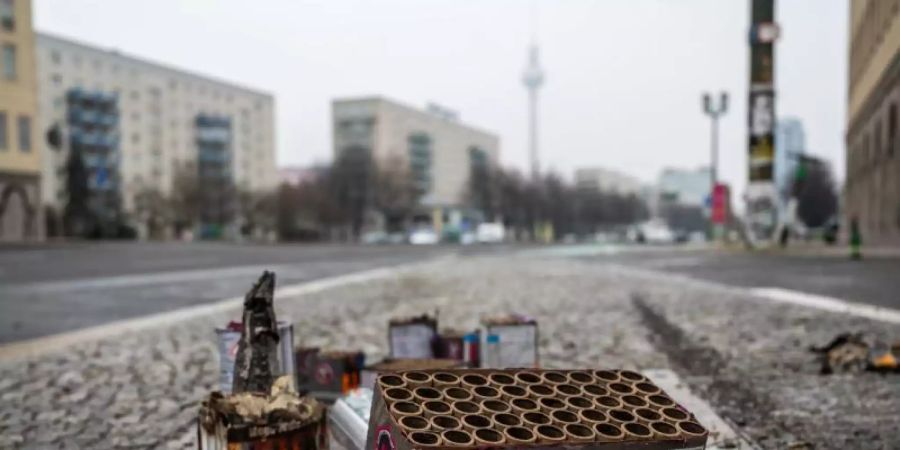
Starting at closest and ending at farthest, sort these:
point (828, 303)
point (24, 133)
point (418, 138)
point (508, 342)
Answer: point (508, 342) → point (828, 303) → point (24, 133) → point (418, 138)

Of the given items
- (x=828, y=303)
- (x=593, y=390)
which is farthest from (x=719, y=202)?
(x=593, y=390)

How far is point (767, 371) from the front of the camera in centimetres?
494

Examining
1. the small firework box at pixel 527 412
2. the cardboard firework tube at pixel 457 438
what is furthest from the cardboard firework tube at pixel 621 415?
the cardboard firework tube at pixel 457 438

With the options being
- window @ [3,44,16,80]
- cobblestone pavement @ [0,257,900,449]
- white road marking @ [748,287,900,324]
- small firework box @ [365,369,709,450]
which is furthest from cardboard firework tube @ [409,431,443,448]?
window @ [3,44,16,80]

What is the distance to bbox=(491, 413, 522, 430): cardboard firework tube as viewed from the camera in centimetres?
188

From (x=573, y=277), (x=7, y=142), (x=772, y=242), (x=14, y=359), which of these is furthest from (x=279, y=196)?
(x=14, y=359)

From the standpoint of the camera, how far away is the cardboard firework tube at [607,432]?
181cm

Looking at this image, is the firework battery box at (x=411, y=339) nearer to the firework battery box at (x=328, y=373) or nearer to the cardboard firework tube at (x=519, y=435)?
the firework battery box at (x=328, y=373)

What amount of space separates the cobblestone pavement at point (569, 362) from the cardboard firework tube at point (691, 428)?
1.62 metres

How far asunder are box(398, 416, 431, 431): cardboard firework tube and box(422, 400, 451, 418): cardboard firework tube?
31 millimetres

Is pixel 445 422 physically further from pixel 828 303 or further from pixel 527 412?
pixel 828 303

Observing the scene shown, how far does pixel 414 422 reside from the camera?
1.87 metres

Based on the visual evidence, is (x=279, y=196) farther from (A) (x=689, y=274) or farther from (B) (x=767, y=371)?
(B) (x=767, y=371)

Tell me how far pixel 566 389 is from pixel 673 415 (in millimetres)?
337
